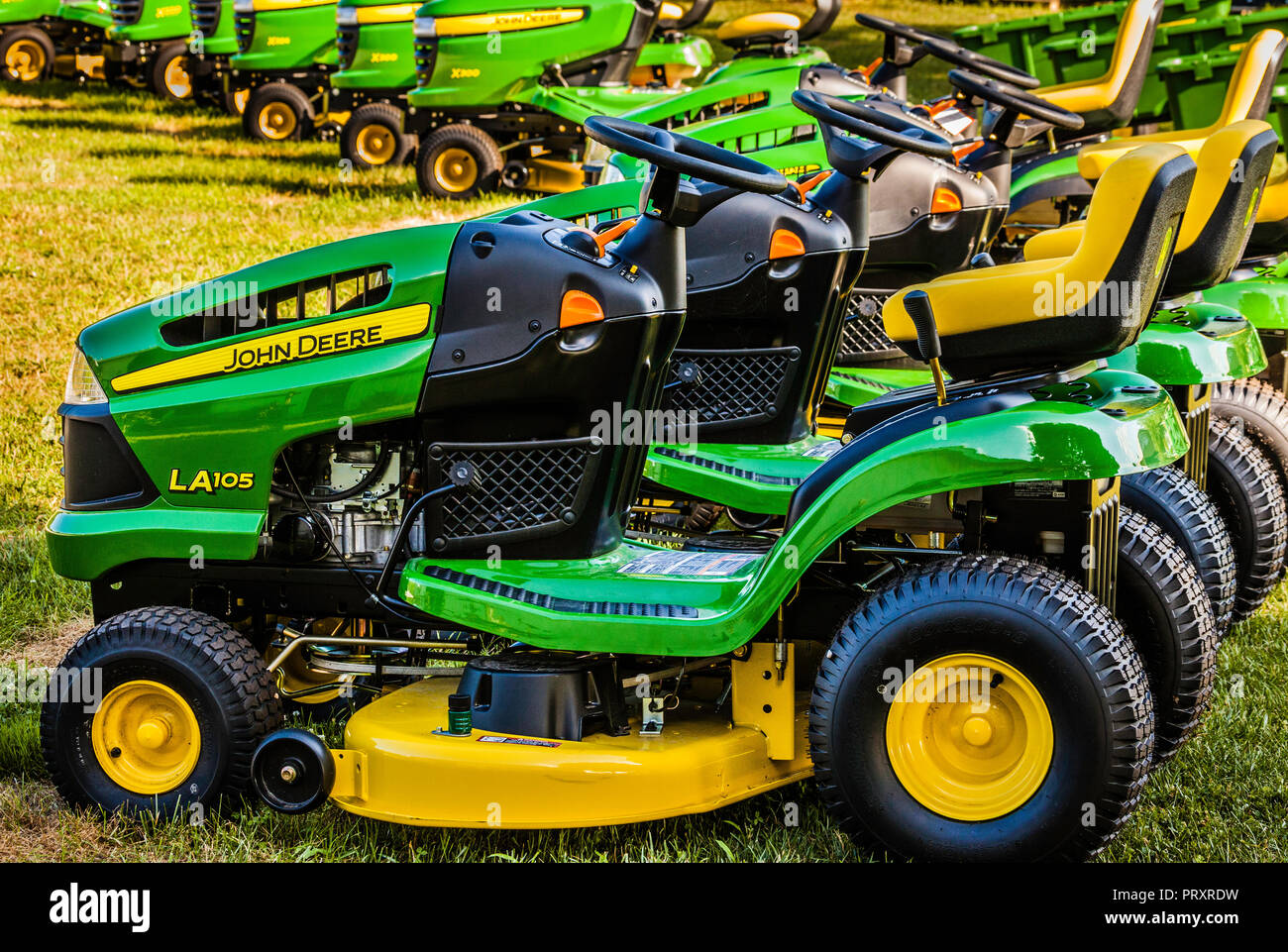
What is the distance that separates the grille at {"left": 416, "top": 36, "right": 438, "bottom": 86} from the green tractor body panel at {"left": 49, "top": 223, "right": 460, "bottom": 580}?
28.3 ft

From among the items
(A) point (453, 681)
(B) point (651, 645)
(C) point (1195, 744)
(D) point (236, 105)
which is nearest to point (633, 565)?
(B) point (651, 645)

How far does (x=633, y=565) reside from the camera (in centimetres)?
383

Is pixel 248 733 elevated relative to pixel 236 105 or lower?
elevated

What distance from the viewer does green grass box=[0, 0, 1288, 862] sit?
12.2 feet

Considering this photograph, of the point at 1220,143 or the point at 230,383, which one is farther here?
the point at 1220,143

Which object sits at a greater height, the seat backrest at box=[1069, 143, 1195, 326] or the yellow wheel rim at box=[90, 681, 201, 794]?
the seat backrest at box=[1069, 143, 1195, 326]

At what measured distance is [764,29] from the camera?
9.79 metres

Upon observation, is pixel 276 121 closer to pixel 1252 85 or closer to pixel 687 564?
pixel 1252 85

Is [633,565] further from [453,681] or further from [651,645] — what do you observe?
[453,681]

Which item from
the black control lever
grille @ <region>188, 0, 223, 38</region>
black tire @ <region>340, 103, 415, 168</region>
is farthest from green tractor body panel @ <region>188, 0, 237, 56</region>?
the black control lever

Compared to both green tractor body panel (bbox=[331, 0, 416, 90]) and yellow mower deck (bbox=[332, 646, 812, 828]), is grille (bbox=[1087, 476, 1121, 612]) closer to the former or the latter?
yellow mower deck (bbox=[332, 646, 812, 828])

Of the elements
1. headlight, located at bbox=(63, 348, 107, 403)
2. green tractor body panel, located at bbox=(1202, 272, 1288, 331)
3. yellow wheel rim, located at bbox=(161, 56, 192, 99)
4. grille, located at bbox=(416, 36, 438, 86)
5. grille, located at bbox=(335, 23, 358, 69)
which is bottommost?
yellow wheel rim, located at bbox=(161, 56, 192, 99)

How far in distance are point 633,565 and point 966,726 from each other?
910 millimetres

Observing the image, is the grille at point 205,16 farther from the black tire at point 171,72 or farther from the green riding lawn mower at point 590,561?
the green riding lawn mower at point 590,561
